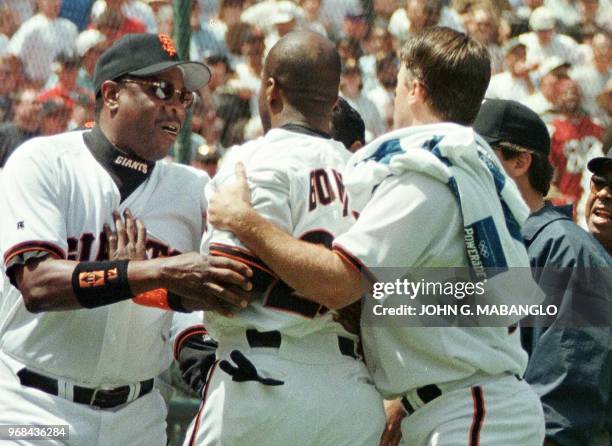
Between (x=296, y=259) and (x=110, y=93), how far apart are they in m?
1.37

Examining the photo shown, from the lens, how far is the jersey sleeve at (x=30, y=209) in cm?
389

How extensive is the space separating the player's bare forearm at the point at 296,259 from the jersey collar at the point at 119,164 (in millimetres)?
917

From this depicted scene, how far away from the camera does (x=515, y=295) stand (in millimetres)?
3688

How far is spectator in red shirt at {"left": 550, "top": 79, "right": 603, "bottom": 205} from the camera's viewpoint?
6.74 meters

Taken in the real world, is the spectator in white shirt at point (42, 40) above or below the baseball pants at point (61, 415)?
above

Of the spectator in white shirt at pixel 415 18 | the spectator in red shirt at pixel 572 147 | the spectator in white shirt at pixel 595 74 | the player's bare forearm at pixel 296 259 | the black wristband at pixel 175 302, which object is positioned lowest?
the spectator in red shirt at pixel 572 147

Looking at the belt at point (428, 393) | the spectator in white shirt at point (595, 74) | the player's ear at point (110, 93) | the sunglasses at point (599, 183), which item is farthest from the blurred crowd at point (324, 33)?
the belt at point (428, 393)

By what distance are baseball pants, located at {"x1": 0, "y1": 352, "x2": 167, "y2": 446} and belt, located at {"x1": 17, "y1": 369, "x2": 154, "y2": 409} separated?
2cm

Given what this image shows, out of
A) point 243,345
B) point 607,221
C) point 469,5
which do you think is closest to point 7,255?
point 243,345

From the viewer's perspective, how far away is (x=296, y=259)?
133 inches

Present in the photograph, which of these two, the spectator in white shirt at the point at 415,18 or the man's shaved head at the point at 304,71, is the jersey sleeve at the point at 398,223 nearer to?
the man's shaved head at the point at 304,71

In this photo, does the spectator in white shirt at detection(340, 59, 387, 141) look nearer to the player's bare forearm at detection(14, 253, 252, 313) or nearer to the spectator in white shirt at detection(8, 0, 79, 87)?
the spectator in white shirt at detection(8, 0, 79, 87)

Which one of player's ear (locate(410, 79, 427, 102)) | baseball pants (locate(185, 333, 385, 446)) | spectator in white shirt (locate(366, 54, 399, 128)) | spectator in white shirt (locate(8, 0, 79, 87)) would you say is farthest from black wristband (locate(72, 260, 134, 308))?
spectator in white shirt (locate(366, 54, 399, 128))

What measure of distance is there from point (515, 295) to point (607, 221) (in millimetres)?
1654
